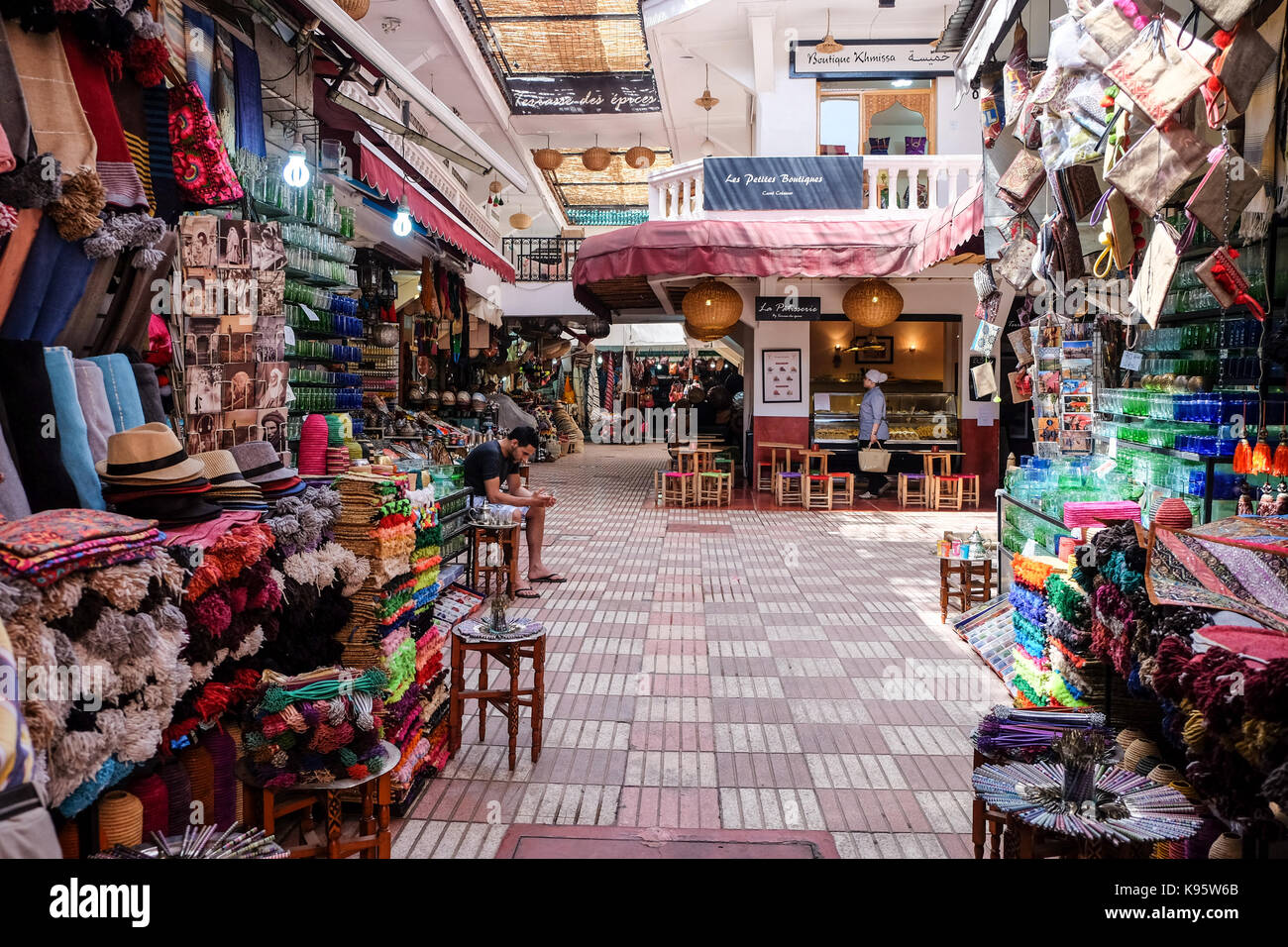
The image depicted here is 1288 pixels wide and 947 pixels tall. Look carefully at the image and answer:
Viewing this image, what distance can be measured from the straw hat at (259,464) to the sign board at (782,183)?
31.6ft

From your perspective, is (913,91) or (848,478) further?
(913,91)

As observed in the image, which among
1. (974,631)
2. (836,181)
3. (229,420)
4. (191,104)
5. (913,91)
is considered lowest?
(974,631)

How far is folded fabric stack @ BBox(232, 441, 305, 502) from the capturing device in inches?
125

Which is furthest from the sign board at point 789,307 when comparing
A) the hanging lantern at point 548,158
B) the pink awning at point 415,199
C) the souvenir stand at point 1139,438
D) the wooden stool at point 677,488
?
the souvenir stand at point 1139,438

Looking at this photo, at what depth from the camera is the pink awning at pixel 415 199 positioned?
661cm

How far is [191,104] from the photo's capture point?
3520mm

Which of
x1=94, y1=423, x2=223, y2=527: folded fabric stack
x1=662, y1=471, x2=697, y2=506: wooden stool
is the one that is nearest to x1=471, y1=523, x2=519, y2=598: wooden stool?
x1=94, y1=423, x2=223, y2=527: folded fabric stack

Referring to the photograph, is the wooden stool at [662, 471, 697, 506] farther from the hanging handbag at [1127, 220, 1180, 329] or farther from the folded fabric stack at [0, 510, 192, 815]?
the folded fabric stack at [0, 510, 192, 815]

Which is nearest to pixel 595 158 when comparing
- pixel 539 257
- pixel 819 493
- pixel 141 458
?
pixel 539 257

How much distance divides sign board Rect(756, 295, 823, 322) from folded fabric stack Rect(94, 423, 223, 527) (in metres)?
10.3

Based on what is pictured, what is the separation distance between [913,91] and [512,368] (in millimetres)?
9710

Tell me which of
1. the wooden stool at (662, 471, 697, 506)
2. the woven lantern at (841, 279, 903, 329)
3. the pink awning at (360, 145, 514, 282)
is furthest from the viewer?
the wooden stool at (662, 471, 697, 506)

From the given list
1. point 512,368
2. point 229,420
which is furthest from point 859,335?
point 229,420
